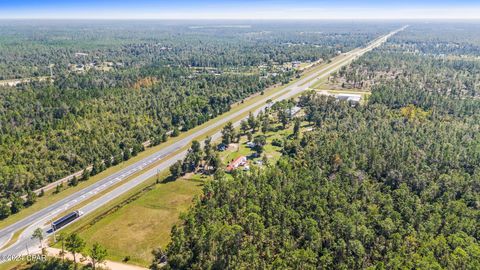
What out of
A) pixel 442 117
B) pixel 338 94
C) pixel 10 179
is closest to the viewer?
pixel 10 179

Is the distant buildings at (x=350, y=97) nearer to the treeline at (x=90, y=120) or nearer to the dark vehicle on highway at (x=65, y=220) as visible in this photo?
the treeline at (x=90, y=120)

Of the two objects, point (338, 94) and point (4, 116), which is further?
point (338, 94)

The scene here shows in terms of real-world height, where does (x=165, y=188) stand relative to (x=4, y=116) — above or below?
below

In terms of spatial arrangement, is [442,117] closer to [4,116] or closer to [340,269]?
[340,269]

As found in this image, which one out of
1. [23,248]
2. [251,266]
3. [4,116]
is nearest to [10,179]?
[23,248]


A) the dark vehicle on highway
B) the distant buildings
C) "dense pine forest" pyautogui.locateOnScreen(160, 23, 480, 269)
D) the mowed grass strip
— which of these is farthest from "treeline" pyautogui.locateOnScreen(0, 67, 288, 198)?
the distant buildings

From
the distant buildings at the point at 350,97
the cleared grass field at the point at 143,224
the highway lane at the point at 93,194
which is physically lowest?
the cleared grass field at the point at 143,224

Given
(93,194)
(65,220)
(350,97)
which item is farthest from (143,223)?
(350,97)

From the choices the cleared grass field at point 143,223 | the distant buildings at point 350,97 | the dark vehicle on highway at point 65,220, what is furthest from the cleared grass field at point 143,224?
the distant buildings at point 350,97
